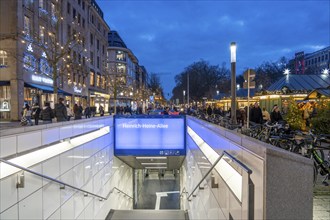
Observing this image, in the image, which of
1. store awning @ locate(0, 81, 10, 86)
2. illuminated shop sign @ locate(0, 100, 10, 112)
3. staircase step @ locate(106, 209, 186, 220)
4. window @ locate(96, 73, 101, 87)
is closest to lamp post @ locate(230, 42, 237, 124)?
staircase step @ locate(106, 209, 186, 220)

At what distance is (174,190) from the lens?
105 ft

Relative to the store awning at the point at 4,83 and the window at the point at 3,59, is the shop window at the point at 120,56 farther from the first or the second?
the store awning at the point at 4,83

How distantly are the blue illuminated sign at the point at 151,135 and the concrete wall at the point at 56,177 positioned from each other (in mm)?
4405

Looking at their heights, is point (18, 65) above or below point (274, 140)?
above

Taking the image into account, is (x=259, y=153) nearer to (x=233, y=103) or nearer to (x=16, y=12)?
(x=233, y=103)

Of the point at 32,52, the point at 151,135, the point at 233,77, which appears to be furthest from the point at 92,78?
the point at 233,77

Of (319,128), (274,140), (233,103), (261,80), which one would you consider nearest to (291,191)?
(274,140)

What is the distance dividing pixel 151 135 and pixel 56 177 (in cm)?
1172

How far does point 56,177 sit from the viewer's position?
691cm

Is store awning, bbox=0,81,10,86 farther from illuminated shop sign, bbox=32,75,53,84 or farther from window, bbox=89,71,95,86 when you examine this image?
window, bbox=89,71,95,86

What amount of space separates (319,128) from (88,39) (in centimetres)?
4584

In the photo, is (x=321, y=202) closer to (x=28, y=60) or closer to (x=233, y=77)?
(x=233, y=77)

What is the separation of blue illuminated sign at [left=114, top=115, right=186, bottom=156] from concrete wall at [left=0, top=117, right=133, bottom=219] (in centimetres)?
441

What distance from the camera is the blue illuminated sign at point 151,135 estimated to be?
1800cm
